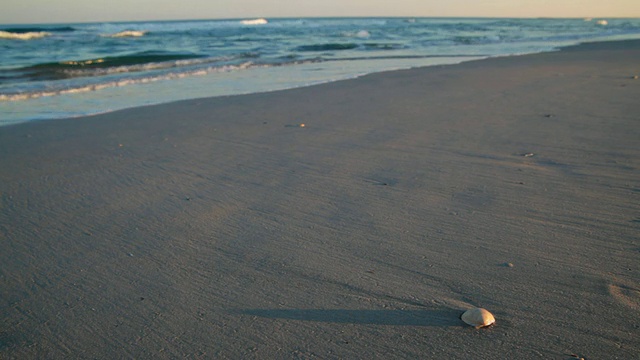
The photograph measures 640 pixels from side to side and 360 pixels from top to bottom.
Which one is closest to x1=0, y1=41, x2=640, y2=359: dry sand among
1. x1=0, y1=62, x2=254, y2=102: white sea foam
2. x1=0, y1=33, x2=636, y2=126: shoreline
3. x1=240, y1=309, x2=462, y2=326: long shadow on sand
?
x1=240, y1=309, x2=462, y2=326: long shadow on sand

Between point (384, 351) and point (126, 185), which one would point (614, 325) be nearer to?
point (384, 351)

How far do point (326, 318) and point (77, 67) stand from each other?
1419 cm

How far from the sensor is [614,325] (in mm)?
1859

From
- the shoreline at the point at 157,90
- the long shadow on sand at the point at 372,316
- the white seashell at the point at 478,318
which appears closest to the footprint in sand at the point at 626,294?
the white seashell at the point at 478,318

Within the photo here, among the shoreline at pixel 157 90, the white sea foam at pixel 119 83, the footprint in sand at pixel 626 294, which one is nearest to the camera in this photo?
the footprint in sand at pixel 626 294

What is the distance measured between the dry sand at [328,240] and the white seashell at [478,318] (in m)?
0.04

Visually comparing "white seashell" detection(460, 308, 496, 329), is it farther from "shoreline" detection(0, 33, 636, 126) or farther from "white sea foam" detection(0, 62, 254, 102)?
"white sea foam" detection(0, 62, 254, 102)

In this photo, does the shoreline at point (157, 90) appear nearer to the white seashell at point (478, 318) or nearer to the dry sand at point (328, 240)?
the dry sand at point (328, 240)

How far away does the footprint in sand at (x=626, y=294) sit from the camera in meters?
1.98

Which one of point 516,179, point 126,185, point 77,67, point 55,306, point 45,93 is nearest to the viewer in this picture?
point 55,306

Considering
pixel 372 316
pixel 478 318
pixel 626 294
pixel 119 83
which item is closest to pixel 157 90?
pixel 119 83

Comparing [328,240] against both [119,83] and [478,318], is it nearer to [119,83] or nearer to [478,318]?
[478,318]

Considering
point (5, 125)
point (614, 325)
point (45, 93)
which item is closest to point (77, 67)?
point (45, 93)

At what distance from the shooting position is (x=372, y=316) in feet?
6.55
